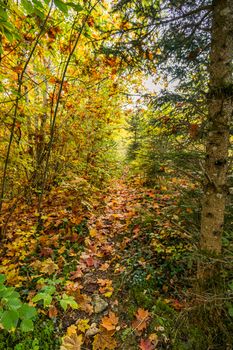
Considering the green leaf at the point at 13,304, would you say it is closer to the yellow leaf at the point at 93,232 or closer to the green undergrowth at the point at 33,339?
the green undergrowth at the point at 33,339

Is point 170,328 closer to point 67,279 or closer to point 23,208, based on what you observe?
point 67,279

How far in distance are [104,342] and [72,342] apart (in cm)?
38

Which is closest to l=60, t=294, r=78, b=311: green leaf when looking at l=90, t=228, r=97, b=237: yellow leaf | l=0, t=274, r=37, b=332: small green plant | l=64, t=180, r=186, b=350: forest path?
l=0, t=274, r=37, b=332: small green plant

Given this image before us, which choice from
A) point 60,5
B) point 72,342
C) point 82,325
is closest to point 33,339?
point 72,342

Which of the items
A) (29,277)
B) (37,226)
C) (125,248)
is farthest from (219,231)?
(37,226)

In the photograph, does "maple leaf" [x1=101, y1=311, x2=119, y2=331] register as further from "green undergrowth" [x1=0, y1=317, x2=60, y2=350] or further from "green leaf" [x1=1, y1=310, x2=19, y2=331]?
"green leaf" [x1=1, y1=310, x2=19, y2=331]

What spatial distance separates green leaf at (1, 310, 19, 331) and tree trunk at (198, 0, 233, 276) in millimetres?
2177

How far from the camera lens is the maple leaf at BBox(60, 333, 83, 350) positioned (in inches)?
94.7

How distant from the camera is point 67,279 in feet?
10.8

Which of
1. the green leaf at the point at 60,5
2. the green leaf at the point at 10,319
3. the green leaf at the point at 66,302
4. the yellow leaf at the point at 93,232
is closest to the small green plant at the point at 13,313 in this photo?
the green leaf at the point at 10,319

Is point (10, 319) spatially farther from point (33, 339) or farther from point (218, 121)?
point (218, 121)

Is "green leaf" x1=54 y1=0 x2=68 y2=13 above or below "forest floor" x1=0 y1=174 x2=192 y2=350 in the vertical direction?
above

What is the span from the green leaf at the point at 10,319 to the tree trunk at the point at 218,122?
2177 mm

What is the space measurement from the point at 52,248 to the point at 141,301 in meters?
1.90
